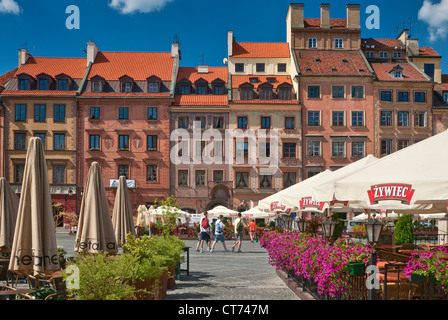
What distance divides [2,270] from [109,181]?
124ft

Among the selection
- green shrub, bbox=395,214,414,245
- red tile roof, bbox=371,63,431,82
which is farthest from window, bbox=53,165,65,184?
green shrub, bbox=395,214,414,245

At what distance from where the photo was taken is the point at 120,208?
16266 mm

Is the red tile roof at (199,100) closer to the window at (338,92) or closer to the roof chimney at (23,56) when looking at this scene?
the window at (338,92)

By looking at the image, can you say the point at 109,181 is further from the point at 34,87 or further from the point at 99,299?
the point at 99,299

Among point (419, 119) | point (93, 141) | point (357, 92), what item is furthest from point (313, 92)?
point (93, 141)

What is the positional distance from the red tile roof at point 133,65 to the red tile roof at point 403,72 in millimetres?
17773

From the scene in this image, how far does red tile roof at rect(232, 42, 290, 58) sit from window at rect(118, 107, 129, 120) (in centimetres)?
1112

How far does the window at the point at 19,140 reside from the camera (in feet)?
164

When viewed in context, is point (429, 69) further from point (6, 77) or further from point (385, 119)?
point (6, 77)

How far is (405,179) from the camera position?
313 inches

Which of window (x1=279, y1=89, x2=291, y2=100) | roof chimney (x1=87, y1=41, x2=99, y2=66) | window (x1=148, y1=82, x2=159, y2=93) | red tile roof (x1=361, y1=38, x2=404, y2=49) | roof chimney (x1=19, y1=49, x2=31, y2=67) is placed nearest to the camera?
window (x1=148, y1=82, x2=159, y2=93)

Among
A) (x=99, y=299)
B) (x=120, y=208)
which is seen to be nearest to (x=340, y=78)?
(x=120, y=208)

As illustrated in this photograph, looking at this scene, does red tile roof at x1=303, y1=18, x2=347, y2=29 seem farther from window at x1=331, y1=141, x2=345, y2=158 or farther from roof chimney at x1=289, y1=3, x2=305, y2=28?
window at x1=331, y1=141, x2=345, y2=158

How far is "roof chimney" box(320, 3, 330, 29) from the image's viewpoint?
2091 inches
